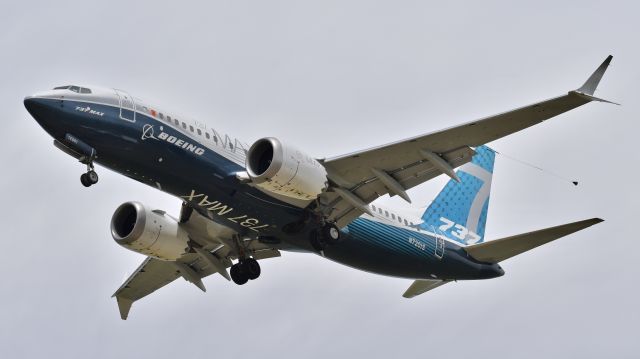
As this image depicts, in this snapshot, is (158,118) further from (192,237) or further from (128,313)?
(128,313)

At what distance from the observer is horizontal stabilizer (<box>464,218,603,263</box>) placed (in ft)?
112

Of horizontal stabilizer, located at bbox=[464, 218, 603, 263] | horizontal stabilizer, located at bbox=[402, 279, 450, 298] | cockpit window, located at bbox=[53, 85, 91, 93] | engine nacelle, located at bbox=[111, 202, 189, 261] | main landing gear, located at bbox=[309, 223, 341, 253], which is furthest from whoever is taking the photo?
horizontal stabilizer, located at bbox=[402, 279, 450, 298]

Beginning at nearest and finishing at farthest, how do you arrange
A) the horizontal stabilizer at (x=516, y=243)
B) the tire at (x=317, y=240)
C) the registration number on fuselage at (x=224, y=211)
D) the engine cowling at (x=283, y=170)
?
the engine cowling at (x=283, y=170) < the registration number on fuselage at (x=224, y=211) < the horizontal stabilizer at (x=516, y=243) < the tire at (x=317, y=240)

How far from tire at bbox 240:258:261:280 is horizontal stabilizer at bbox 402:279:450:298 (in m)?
5.92

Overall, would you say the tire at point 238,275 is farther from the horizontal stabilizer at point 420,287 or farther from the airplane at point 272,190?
the horizontal stabilizer at point 420,287

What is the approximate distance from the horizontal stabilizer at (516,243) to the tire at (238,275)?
7.69 metres

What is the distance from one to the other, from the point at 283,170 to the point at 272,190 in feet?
2.69

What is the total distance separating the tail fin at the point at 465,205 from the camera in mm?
40094

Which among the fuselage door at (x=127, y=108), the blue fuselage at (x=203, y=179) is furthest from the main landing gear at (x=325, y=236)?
the fuselage door at (x=127, y=108)

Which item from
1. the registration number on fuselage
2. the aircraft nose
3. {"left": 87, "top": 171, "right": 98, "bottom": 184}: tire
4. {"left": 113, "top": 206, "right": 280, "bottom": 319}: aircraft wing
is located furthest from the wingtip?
the aircraft nose

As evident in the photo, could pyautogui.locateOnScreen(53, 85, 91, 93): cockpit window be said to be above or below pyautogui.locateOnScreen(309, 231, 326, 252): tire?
above

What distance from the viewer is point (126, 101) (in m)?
32.3

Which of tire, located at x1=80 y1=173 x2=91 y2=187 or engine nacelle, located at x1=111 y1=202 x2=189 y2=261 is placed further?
engine nacelle, located at x1=111 y1=202 x2=189 y2=261

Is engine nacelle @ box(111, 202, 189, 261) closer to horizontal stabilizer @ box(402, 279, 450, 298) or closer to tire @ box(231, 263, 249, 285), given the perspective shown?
tire @ box(231, 263, 249, 285)
